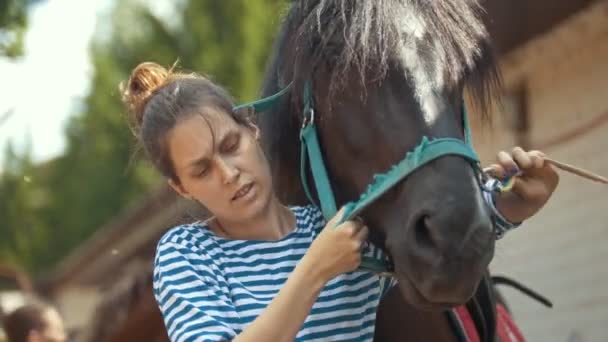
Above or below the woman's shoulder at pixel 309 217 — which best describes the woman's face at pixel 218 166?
above

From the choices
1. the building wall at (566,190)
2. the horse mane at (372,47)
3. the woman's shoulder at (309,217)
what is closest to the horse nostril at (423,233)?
the horse mane at (372,47)

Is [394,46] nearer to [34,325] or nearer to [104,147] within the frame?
[34,325]

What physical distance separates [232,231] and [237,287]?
183 mm

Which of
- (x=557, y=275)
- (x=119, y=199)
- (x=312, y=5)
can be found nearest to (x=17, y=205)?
(x=119, y=199)

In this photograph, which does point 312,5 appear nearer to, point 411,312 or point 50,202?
point 411,312

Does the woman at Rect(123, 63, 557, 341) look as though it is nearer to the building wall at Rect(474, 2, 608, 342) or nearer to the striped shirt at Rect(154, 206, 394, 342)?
the striped shirt at Rect(154, 206, 394, 342)

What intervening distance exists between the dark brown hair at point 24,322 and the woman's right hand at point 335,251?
3315mm

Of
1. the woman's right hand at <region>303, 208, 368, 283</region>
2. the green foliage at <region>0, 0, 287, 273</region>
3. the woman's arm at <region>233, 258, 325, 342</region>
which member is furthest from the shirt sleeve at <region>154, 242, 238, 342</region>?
the green foliage at <region>0, 0, 287, 273</region>

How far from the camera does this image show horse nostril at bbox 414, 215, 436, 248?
87.6 inches

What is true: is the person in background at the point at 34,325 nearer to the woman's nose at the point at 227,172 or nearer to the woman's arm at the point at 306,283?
the woman's nose at the point at 227,172

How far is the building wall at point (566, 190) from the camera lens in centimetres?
628

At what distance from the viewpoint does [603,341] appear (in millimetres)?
6199

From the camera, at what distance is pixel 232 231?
262 cm

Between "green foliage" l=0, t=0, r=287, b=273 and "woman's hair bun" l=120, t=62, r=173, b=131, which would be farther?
"green foliage" l=0, t=0, r=287, b=273
